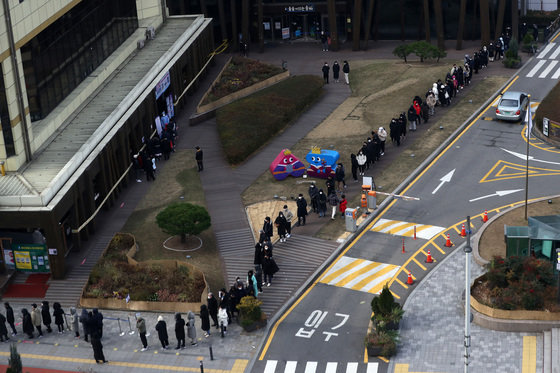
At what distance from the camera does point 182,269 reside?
154 feet

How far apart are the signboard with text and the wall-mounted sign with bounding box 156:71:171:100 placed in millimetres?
17887

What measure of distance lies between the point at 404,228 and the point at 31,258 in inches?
714

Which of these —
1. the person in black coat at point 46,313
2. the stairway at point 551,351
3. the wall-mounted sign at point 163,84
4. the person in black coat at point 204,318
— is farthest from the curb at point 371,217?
the wall-mounted sign at point 163,84

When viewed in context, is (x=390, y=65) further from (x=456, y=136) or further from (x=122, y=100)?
(x=122, y=100)

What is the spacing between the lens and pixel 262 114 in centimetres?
6469

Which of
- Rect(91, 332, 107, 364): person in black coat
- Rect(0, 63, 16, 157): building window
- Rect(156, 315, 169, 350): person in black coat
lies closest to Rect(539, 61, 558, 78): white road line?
Rect(0, 63, 16, 157): building window

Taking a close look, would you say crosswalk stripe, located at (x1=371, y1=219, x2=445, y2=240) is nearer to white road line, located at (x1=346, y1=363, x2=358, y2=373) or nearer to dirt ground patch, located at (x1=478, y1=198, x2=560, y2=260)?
dirt ground patch, located at (x1=478, y1=198, x2=560, y2=260)

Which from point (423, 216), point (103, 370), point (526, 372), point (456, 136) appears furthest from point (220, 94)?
point (526, 372)

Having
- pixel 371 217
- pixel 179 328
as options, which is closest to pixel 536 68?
pixel 371 217

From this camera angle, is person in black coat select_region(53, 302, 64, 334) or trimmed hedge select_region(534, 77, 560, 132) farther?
trimmed hedge select_region(534, 77, 560, 132)

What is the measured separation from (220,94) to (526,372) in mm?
36025

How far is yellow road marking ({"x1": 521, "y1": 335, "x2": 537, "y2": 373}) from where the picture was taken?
39.0 meters

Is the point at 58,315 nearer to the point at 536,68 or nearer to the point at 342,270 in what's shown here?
the point at 342,270

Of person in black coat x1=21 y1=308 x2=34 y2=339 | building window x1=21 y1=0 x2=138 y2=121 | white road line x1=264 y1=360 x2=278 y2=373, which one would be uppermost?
building window x1=21 y1=0 x2=138 y2=121
